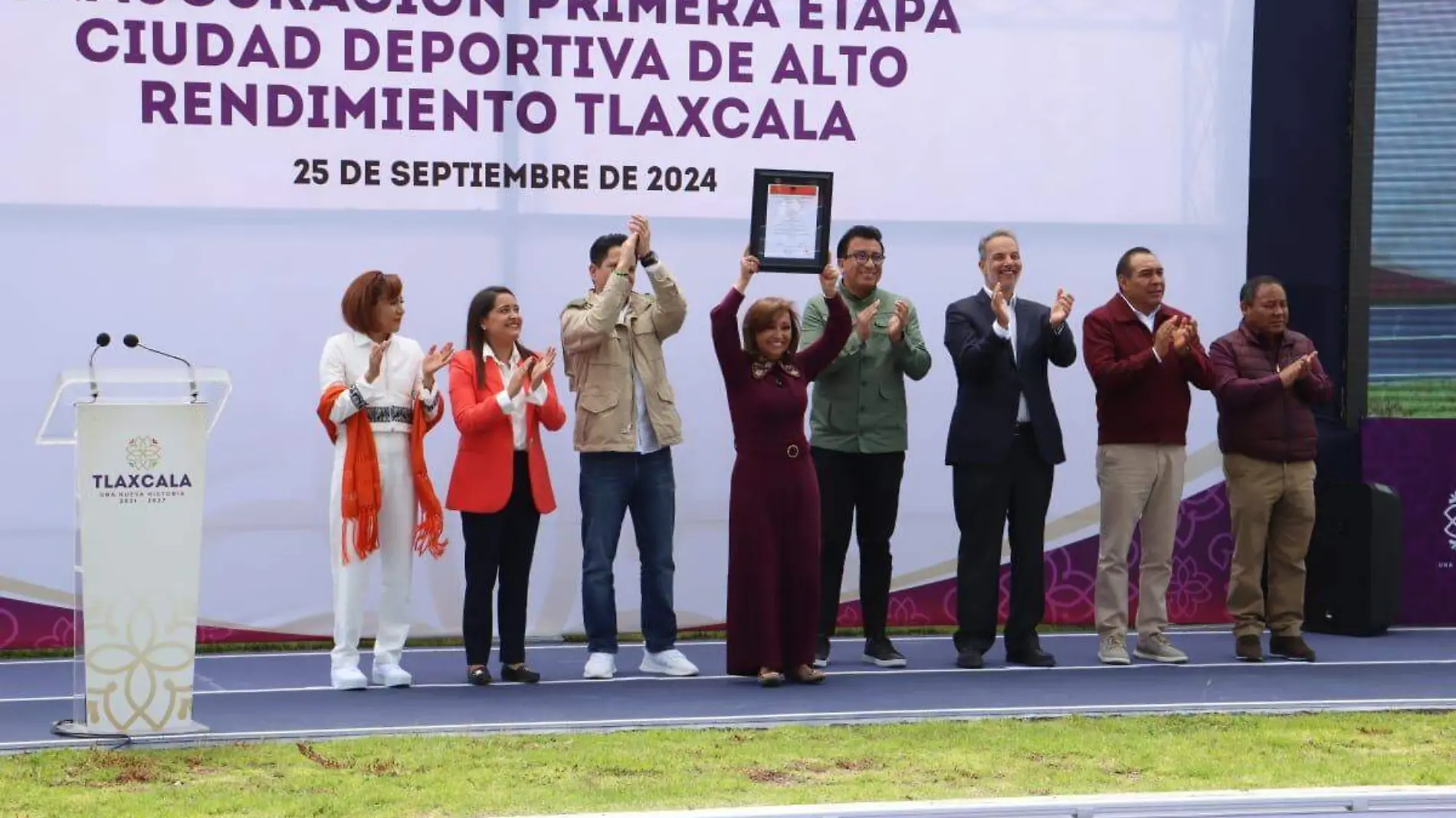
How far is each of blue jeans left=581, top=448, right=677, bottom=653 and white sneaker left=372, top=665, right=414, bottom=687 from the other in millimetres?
763

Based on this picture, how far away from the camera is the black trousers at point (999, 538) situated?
8.30 metres

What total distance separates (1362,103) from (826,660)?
395 centimetres

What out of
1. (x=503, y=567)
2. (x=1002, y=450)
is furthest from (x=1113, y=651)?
(x=503, y=567)

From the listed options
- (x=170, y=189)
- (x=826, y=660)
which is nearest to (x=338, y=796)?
(x=826, y=660)

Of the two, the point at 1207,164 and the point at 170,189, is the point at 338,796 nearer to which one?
the point at 170,189

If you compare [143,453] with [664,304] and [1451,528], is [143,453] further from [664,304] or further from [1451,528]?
[1451,528]

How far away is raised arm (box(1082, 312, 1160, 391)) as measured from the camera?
325 inches

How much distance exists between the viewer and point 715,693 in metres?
7.57

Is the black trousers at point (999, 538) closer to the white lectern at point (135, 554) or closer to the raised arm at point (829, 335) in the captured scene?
the raised arm at point (829, 335)

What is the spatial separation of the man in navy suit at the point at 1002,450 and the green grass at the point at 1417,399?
236cm

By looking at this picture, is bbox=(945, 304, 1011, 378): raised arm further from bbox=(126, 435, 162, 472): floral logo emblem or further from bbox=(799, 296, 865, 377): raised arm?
bbox=(126, 435, 162, 472): floral logo emblem

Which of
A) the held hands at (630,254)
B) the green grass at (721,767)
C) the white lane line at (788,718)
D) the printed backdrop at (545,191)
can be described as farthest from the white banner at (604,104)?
the green grass at (721,767)

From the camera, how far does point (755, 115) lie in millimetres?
9234

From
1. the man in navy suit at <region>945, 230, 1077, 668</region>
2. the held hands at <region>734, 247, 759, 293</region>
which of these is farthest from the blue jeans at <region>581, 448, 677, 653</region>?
the man in navy suit at <region>945, 230, 1077, 668</region>
